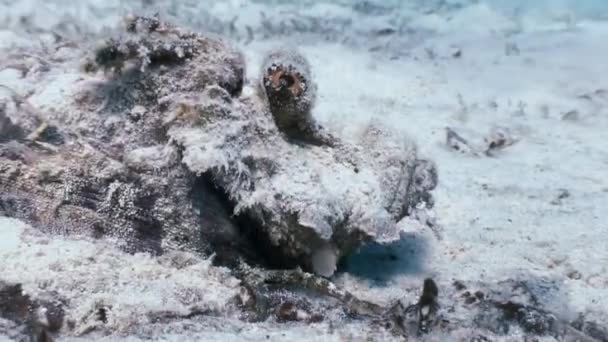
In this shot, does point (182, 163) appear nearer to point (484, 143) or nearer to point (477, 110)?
point (484, 143)

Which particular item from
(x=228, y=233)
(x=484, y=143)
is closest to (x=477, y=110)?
(x=484, y=143)

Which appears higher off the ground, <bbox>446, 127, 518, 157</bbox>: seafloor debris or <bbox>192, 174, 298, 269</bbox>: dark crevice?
<bbox>446, 127, 518, 157</bbox>: seafloor debris

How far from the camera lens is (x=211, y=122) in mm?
2062

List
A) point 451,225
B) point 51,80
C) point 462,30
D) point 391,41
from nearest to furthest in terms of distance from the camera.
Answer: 1. point 51,80
2. point 451,225
3. point 391,41
4. point 462,30

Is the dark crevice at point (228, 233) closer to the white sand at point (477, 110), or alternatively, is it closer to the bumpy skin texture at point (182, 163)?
the bumpy skin texture at point (182, 163)

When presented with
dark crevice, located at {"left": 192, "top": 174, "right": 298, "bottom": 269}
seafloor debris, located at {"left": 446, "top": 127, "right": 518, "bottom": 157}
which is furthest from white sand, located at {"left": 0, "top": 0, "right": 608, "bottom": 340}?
dark crevice, located at {"left": 192, "top": 174, "right": 298, "bottom": 269}

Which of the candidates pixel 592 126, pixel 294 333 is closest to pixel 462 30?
pixel 592 126

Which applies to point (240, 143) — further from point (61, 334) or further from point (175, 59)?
point (61, 334)

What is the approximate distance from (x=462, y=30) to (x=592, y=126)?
10.1 feet

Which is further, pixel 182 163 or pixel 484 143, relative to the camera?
pixel 484 143

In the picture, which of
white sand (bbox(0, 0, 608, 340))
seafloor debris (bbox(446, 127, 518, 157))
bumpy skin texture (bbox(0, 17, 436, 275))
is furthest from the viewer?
seafloor debris (bbox(446, 127, 518, 157))

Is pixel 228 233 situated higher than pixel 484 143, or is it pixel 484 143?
pixel 484 143

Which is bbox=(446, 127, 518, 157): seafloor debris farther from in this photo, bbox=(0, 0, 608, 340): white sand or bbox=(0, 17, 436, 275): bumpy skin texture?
bbox=(0, 17, 436, 275): bumpy skin texture

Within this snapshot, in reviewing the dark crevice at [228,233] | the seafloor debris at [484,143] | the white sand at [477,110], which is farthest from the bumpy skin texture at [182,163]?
the seafloor debris at [484,143]
